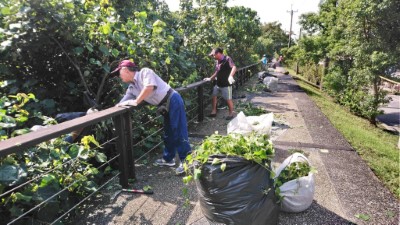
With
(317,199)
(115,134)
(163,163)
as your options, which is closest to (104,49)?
(115,134)

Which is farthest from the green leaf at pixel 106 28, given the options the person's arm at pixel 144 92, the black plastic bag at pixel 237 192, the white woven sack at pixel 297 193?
the white woven sack at pixel 297 193

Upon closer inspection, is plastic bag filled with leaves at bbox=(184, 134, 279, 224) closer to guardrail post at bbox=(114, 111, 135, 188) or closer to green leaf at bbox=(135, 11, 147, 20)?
guardrail post at bbox=(114, 111, 135, 188)

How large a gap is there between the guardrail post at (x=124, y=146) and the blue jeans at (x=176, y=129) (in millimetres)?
577

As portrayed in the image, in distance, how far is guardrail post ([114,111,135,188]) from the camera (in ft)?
9.68

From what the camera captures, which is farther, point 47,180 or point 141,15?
point 141,15

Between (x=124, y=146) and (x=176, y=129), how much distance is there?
73cm

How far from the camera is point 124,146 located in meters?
3.01

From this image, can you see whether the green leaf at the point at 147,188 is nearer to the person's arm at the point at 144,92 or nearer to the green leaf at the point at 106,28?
the person's arm at the point at 144,92

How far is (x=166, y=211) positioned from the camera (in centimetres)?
272

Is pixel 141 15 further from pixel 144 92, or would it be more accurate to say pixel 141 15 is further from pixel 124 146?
pixel 124 146

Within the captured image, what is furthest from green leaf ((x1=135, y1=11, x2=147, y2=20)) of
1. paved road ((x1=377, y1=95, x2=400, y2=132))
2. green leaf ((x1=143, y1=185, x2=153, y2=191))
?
paved road ((x1=377, y1=95, x2=400, y2=132))

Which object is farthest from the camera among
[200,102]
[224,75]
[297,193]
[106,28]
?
[224,75]

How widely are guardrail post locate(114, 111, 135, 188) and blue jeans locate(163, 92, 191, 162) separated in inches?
22.7

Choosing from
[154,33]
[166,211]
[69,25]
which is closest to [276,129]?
[154,33]
